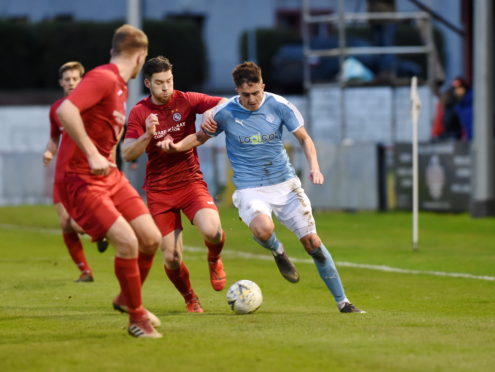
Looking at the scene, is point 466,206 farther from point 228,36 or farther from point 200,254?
point 228,36

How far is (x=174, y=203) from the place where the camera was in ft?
35.3

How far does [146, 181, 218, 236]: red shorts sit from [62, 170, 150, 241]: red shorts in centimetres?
208

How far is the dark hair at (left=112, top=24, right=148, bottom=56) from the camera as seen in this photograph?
27.9ft

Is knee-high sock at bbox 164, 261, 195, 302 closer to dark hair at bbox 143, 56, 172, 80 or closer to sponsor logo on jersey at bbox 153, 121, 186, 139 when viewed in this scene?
sponsor logo on jersey at bbox 153, 121, 186, 139

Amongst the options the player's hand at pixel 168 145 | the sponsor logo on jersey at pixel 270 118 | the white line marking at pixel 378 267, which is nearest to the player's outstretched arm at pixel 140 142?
the player's hand at pixel 168 145

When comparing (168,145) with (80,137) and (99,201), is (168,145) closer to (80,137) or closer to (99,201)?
(99,201)

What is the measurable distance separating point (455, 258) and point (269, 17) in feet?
108

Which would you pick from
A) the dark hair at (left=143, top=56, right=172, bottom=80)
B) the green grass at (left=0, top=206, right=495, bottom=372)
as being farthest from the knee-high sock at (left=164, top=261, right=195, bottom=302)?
the dark hair at (left=143, top=56, right=172, bottom=80)

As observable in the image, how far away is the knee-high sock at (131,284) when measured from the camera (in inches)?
332

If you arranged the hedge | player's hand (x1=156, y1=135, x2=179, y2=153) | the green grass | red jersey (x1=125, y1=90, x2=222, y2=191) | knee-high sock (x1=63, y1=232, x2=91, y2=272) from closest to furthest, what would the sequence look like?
the green grass
player's hand (x1=156, y1=135, x2=179, y2=153)
red jersey (x1=125, y1=90, x2=222, y2=191)
knee-high sock (x1=63, y1=232, x2=91, y2=272)
the hedge

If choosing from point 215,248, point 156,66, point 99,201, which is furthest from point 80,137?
point 215,248

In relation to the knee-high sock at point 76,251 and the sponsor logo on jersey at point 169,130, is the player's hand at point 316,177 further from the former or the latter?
the knee-high sock at point 76,251

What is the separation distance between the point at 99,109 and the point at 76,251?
5.19 metres

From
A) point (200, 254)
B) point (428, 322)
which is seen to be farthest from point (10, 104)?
point (428, 322)
